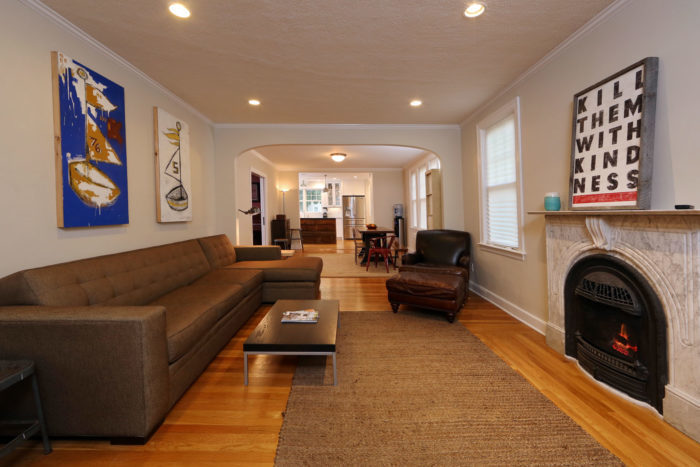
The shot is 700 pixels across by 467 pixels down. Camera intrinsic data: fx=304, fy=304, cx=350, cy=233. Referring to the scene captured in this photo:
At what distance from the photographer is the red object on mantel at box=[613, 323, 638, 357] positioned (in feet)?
6.24

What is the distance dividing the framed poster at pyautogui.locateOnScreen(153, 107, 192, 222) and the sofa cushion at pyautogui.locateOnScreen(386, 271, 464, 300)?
8.63ft

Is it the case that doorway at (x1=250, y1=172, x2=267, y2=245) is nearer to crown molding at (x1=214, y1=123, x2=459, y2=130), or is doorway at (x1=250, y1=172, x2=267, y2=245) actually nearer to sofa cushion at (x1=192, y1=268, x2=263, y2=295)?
crown molding at (x1=214, y1=123, x2=459, y2=130)

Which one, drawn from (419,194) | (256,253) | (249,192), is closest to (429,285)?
(256,253)

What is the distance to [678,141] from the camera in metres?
1.72

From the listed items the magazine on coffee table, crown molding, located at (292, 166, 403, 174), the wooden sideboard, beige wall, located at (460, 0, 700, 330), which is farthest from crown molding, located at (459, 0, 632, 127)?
the wooden sideboard

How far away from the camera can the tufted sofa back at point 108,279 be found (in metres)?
1.75

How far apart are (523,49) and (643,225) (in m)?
1.74

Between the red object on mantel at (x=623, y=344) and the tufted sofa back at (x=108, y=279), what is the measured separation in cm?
345

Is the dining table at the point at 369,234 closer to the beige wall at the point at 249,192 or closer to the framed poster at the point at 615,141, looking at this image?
the beige wall at the point at 249,192

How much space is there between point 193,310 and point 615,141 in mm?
3137

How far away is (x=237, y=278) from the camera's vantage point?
3.27 m

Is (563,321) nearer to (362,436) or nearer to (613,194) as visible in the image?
(613,194)

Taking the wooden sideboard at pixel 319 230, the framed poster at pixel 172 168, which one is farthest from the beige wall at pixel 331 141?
the wooden sideboard at pixel 319 230

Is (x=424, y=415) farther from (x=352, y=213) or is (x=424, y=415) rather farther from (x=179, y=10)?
(x=352, y=213)
